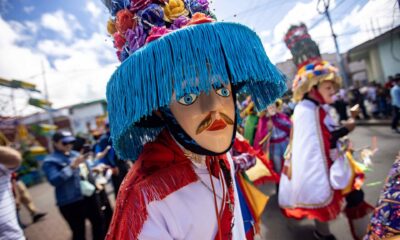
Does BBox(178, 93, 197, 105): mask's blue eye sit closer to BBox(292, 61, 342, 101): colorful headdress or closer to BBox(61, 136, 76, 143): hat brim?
BBox(292, 61, 342, 101): colorful headdress

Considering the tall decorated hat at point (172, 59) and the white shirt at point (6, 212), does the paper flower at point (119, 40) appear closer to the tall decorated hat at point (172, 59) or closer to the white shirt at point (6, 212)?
the tall decorated hat at point (172, 59)

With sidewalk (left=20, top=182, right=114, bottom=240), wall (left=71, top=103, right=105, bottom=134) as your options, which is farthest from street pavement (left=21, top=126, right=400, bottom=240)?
wall (left=71, top=103, right=105, bottom=134)

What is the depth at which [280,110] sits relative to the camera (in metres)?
4.07

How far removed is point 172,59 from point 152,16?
277 mm

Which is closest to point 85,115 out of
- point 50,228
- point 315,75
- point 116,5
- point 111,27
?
point 50,228

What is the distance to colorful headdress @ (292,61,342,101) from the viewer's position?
2381mm

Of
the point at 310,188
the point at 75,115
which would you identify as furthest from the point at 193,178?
the point at 75,115

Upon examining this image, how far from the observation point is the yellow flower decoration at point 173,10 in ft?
3.16

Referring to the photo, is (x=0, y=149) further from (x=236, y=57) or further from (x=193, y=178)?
(x=236, y=57)

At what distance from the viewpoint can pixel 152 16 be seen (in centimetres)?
97

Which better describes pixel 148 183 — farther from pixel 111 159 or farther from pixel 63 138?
pixel 111 159

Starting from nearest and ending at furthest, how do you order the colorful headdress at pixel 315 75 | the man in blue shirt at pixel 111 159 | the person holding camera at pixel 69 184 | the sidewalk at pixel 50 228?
1. the colorful headdress at pixel 315 75
2. the person holding camera at pixel 69 184
3. the man in blue shirt at pixel 111 159
4. the sidewalk at pixel 50 228

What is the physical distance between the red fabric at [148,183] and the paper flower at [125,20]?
0.48m

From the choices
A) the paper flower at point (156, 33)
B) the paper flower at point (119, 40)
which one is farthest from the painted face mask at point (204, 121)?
the paper flower at point (119, 40)
